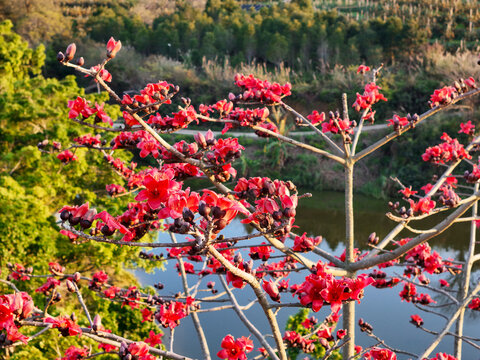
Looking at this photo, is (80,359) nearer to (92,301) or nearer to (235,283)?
(235,283)

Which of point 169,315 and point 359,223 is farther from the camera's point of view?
point 359,223

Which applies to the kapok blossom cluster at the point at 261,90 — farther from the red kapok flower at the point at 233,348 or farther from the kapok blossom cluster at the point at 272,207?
the red kapok flower at the point at 233,348

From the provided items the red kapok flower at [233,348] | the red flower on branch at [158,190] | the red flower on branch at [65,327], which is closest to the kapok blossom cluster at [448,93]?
the red kapok flower at [233,348]

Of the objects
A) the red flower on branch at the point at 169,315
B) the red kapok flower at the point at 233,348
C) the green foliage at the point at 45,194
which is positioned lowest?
the green foliage at the point at 45,194

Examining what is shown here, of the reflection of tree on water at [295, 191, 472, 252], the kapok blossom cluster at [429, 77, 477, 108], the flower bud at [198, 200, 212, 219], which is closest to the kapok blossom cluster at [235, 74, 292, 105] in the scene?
the kapok blossom cluster at [429, 77, 477, 108]

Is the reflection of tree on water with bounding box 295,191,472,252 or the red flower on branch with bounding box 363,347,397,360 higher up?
the red flower on branch with bounding box 363,347,397,360

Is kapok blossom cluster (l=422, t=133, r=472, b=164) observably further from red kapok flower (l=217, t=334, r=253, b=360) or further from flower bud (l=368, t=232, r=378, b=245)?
red kapok flower (l=217, t=334, r=253, b=360)

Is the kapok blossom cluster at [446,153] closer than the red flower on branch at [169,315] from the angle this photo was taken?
No

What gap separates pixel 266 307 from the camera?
1358 mm

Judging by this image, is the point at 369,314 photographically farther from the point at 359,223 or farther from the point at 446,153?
the point at 446,153

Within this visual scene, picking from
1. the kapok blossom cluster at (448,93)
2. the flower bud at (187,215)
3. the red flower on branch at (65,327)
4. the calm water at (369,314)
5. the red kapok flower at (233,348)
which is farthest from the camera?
the calm water at (369,314)

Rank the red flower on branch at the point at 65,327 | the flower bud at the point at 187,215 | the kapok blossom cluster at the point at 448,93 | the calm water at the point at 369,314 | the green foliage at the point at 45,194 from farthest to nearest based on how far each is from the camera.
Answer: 1. the calm water at the point at 369,314
2. the green foliage at the point at 45,194
3. the kapok blossom cluster at the point at 448,93
4. the red flower on branch at the point at 65,327
5. the flower bud at the point at 187,215

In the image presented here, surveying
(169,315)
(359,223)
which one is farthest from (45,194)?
(359,223)

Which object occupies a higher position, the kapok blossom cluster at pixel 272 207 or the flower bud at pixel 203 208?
the flower bud at pixel 203 208
